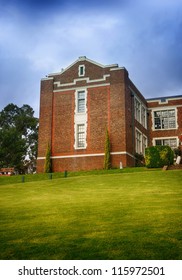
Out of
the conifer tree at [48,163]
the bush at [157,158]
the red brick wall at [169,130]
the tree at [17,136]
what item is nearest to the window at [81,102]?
the conifer tree at [48,163]

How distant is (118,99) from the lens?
28656 mm

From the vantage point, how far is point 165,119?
1519 inches

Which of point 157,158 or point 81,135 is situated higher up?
point 81,135

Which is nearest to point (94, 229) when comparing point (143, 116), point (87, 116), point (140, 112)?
point (87, 116)

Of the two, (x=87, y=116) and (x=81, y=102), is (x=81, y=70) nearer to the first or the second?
(x=81, y=102)

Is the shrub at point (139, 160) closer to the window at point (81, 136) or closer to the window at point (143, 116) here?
the window at point (143, 116)

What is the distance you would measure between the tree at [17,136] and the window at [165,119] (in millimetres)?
27034

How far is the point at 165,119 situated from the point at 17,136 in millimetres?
28543

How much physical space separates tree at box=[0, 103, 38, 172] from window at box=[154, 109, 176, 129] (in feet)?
88.7

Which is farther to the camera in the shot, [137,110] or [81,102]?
[137,110]

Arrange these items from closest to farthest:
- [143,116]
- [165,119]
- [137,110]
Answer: [137,110] < [143,116] < [165,119]

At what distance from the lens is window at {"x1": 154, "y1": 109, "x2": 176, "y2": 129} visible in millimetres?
38150
